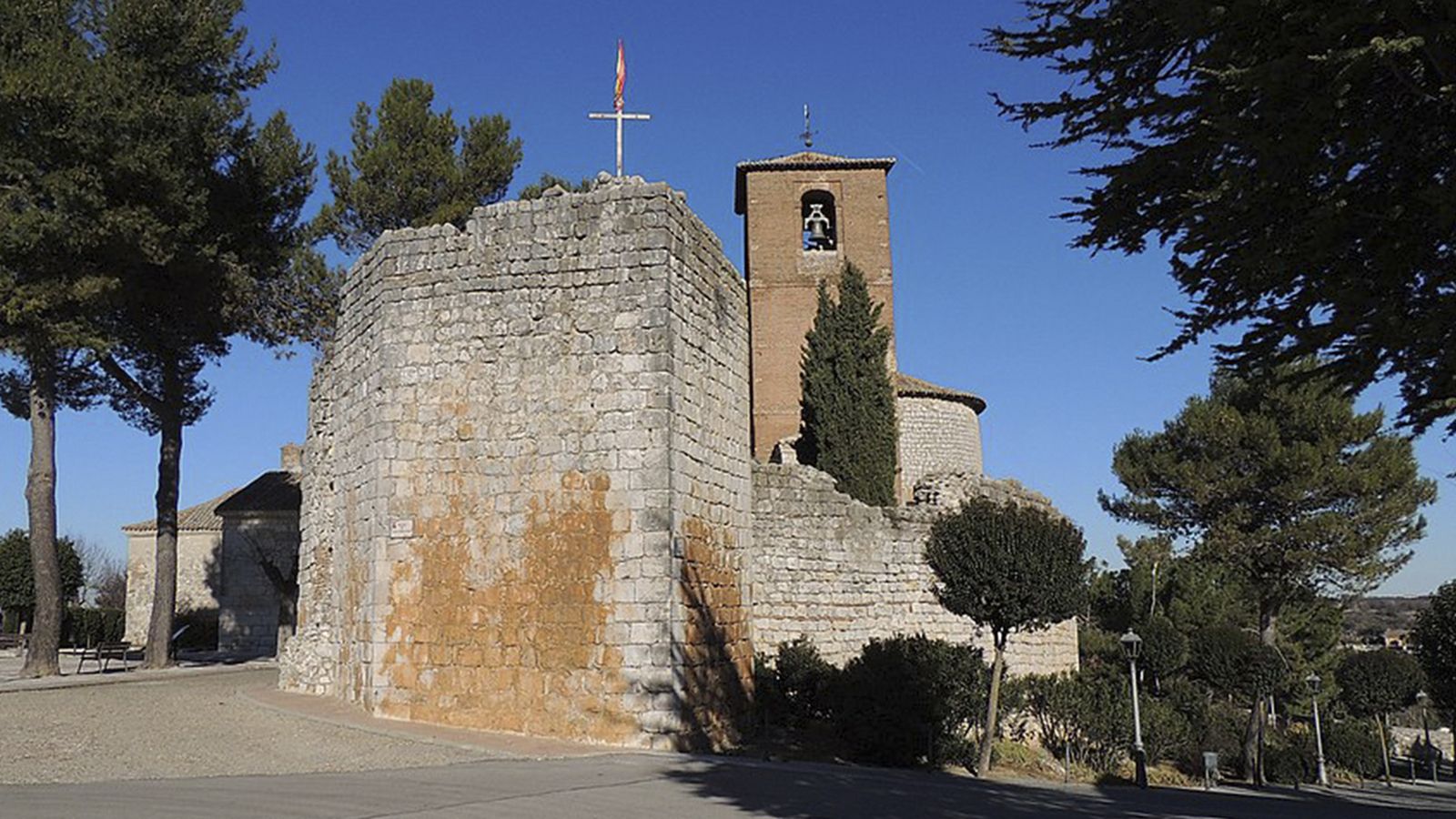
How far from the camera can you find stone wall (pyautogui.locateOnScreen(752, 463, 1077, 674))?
14969 mm

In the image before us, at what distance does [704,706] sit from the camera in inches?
404

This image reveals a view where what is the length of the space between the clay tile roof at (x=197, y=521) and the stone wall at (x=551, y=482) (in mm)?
26824

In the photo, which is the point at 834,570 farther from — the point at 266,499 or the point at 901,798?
the point at 266,499

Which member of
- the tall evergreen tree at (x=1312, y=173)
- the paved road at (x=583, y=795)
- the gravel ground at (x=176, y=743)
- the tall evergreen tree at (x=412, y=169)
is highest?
the tall evergreen tree at (x=412, y=169)

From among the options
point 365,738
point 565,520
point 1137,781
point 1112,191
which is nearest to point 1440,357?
point 1112,191

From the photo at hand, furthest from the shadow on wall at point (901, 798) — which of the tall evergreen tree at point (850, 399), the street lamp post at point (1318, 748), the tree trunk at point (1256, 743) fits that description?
the tall evergreen tree at point (850, 399)

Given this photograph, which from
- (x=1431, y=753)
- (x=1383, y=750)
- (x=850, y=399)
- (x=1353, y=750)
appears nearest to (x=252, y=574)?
(x=850, y=399)

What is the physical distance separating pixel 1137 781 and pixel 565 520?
9.45m

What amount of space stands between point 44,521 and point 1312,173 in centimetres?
1924

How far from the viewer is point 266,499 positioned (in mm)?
31156

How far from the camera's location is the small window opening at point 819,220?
3522 cm

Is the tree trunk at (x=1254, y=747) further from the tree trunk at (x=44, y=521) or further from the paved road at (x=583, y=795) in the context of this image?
the tree trunk at (x=44, y=521)

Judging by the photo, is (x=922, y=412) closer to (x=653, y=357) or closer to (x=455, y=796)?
(x=653, y=357)

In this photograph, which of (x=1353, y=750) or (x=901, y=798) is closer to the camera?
(x=901, y=798)
